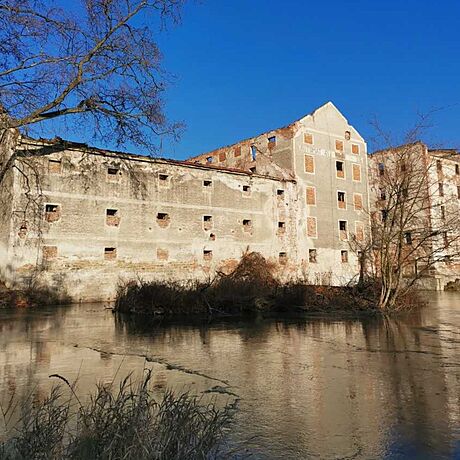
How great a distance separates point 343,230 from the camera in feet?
125

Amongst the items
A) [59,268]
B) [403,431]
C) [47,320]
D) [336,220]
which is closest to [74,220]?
[59,268]

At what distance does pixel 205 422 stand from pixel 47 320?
48.2ft

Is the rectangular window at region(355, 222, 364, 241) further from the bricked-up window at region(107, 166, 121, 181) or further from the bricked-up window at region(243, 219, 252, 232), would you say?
the bricked-up window at region(107, 166, 121, 181)

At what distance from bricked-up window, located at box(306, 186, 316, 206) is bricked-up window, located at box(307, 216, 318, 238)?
4.08 ft

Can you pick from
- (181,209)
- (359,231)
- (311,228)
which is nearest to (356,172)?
(359,231)

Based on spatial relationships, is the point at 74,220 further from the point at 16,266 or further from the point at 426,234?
the point at 426,234

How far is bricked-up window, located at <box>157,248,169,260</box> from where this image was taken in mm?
28956

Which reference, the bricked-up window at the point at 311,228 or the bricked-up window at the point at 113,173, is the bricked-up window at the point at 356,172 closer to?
the bricked-up window at the point at 311,228

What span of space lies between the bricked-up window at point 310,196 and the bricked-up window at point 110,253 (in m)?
16.6

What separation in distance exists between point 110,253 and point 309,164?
18423mm

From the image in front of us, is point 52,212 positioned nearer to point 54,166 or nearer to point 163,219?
point 54,166

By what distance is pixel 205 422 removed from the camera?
319 cm

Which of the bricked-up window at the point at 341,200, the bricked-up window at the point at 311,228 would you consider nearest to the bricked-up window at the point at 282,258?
the bricked-up window at the point at 311,228

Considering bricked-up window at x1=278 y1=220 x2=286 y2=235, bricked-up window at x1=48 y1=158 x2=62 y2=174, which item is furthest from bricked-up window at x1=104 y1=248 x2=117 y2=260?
bricked-up window at x1=278 y1=220 x2=286 y2=235
